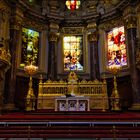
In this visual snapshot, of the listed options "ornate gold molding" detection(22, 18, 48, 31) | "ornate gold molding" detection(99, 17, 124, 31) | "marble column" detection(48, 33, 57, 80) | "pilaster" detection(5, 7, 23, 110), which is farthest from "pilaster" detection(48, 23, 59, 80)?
"ornate gold molding" detection(99, 17, 124, 31)

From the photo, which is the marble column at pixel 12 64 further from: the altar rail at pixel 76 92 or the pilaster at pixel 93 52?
the pilaster at pixel 93 52

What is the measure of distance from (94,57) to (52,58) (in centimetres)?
289

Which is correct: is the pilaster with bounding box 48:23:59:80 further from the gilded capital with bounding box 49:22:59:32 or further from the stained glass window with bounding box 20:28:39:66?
the stained glass window with bounding box 20:28:39:66

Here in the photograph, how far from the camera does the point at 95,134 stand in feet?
14.3

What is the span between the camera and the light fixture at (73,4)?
1655 centimetres

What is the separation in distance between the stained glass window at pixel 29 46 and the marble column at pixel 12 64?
3.69 ft

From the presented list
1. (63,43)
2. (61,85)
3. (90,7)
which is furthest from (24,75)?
(90,7)

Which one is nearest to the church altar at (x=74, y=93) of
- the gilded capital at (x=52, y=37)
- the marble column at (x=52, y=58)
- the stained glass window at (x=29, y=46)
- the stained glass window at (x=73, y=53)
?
the marble column at (x=52, y=58)

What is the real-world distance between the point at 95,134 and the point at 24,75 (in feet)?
31.4

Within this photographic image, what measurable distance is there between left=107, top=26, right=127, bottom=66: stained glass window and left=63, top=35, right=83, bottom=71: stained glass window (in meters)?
2.07

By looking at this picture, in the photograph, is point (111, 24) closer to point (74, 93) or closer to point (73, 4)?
point (73, 4)

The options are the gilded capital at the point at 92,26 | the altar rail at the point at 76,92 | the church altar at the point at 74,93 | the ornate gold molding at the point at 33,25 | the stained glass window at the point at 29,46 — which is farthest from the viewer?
the gilded capital at the point at 92,26

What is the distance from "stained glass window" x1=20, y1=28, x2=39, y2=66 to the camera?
46.1 ft

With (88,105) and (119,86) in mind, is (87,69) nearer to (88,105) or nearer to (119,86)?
(119,86)
